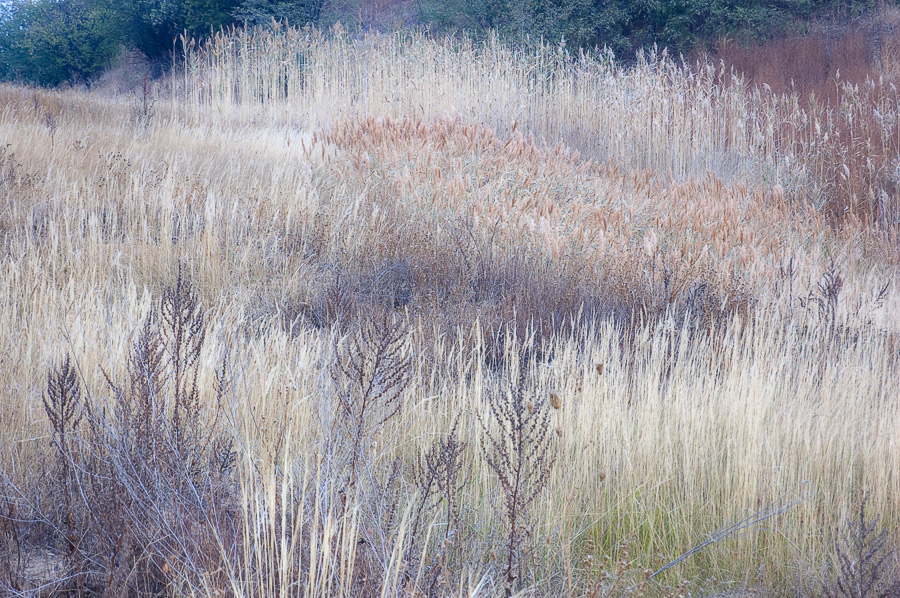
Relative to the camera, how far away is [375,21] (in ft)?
80.6

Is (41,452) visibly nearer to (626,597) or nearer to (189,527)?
(189,527)

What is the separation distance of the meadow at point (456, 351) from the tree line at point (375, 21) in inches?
295

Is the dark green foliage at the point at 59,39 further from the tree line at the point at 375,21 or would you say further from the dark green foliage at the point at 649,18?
the dark green foliage at the point at 649,18

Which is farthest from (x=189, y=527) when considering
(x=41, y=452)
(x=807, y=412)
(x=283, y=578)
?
(x=807, y=412)

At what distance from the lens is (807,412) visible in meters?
3.10

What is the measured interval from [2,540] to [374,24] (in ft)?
81.2

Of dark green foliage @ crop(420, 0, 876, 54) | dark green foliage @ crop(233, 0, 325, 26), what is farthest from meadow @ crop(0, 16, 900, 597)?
dark green foliage @ crop(233, 0, 325, 26)

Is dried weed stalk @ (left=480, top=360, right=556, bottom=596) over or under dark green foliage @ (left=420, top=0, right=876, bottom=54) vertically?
under

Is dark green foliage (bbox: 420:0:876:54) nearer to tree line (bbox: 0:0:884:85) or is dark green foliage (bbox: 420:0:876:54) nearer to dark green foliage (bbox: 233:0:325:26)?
tree line (bbox: 0:0:884:85)

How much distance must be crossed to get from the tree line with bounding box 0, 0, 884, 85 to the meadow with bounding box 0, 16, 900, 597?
295 inches

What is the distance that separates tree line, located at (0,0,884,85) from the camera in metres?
16.7

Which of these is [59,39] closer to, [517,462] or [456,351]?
[456,351]

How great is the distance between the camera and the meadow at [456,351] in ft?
6.72

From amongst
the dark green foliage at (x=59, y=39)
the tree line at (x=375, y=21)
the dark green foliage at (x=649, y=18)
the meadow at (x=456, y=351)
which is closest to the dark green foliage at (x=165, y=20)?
the tree line at (x=375, y=21)
